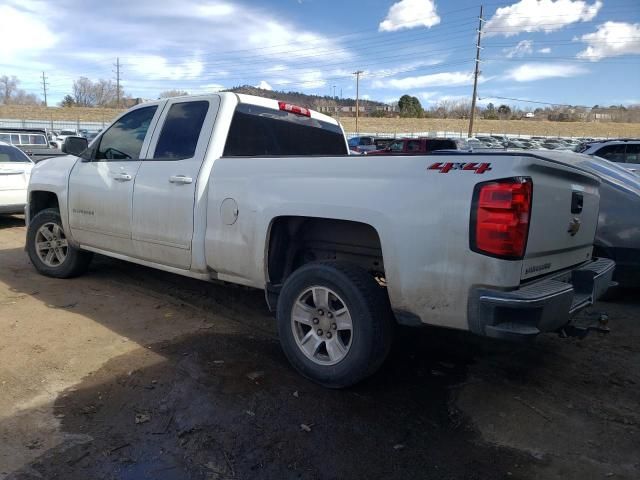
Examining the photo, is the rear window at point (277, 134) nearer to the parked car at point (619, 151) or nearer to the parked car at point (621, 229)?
the parked car at point (621, 229)

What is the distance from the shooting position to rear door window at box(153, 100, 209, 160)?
454 cm

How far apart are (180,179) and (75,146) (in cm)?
211

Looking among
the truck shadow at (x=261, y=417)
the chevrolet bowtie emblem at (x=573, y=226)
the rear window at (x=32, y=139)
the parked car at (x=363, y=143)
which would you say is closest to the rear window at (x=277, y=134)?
the truck shadow at (x=261, y=417)

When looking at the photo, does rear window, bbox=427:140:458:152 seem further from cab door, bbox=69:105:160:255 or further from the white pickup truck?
cab door, bbox=69:105:160:255

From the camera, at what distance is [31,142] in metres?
17.1

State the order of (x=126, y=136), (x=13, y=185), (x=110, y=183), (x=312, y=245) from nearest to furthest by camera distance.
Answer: (x=312, y=245) → (x=110, y=183) → (x=126, y=136) → (x=13, y=185)

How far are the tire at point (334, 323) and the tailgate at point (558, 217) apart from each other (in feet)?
3.05

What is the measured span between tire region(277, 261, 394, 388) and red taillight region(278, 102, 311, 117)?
2184mm

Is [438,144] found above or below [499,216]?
above

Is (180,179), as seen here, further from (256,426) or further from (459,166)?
(459,166)

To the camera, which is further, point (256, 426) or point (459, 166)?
point (256, 426)

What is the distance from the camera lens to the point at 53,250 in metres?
6.09

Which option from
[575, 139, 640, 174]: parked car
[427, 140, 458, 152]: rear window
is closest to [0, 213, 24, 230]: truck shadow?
[575, 139, 640, 174]: parked car

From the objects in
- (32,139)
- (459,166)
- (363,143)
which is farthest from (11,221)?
(363,143)
